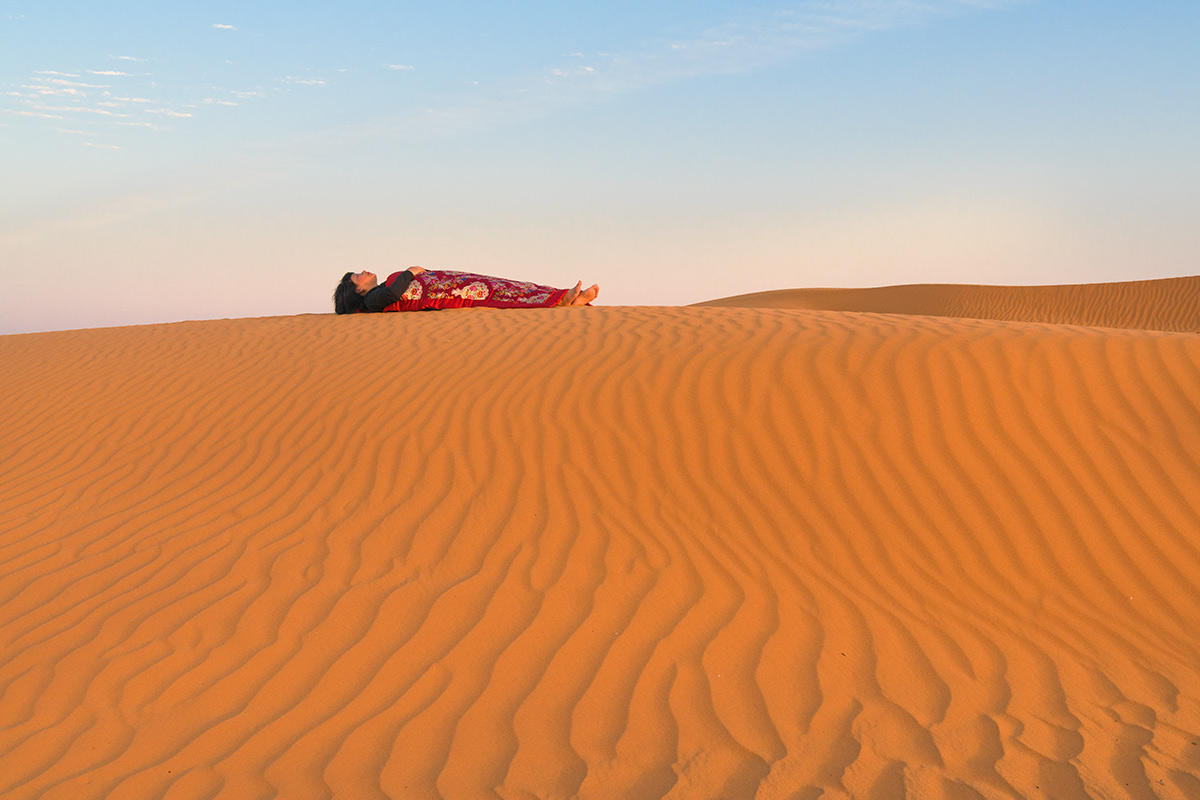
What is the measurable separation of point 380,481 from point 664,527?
73.2 inches

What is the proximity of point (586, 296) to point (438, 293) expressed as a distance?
1.95m

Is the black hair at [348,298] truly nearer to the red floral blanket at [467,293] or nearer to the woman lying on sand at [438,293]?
the woman lying on sand at [438,293]

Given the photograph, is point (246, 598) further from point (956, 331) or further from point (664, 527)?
point (956, 331)

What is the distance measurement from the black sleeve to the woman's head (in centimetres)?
19

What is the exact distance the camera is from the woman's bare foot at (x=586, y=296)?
1125 cm

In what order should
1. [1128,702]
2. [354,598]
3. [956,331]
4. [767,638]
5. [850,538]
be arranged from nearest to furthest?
[1128,702], [767,638], [354,598], [850,538], [956,331]

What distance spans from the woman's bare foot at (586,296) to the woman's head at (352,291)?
2.66 meters

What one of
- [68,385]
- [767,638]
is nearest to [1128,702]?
[767,638]

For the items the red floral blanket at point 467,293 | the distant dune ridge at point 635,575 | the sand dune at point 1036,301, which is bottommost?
the sand dune at point 1036,301

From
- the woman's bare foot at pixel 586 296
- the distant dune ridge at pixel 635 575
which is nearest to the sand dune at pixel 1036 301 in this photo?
the woman's bare foot at pixel 586 296

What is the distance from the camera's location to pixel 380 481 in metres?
5.30

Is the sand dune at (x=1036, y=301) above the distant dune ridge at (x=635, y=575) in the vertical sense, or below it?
below

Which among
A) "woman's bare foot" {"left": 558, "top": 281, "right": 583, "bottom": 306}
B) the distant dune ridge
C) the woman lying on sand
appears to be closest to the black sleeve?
the woman lying on sand

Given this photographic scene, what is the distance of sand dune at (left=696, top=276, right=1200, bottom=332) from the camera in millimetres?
27016
